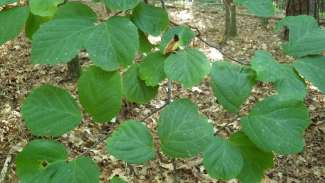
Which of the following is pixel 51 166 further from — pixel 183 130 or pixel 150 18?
pixel 150 18

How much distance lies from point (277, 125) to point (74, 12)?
528 millimetres

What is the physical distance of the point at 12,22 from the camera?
3.07 feet

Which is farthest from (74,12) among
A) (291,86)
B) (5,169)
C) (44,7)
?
(5,169)

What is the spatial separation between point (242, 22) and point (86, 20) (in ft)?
31.0

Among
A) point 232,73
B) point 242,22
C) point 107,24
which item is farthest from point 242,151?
point 242,22

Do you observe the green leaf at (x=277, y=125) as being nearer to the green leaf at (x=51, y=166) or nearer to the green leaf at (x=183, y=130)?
the green leaf at (x=183, y=130)

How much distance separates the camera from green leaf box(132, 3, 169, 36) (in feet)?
3.18

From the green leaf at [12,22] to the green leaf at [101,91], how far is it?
201 mm

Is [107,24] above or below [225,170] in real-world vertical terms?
above

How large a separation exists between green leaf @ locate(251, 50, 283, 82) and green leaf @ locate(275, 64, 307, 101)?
0.01 m

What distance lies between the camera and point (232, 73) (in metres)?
0.91

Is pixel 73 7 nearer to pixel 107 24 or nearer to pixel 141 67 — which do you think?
pixel 107 24

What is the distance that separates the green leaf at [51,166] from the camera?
82cm

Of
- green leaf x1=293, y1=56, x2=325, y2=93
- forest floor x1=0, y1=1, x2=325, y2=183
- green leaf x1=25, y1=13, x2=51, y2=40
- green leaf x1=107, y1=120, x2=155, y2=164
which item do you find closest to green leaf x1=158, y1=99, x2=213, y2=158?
green leaf x1=107, y1=120, x2=155, y2=164
